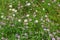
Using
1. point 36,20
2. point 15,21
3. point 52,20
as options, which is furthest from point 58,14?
point 15,21

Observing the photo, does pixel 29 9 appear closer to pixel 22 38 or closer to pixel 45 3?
pixel 45 3

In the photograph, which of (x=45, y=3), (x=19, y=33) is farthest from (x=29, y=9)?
(x=19, y=33)

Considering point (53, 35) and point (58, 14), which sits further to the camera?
point (58, 14)

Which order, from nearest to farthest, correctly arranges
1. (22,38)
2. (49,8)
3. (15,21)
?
(22,38) < (15,21) < (49,8)

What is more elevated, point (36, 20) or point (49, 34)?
point (36, 20)

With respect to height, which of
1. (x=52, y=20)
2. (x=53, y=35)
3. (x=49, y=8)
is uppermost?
(x=49, y=8)

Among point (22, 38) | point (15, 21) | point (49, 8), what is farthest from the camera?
point (49, 8)

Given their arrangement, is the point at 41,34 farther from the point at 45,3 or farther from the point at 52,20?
the point at 45,3
